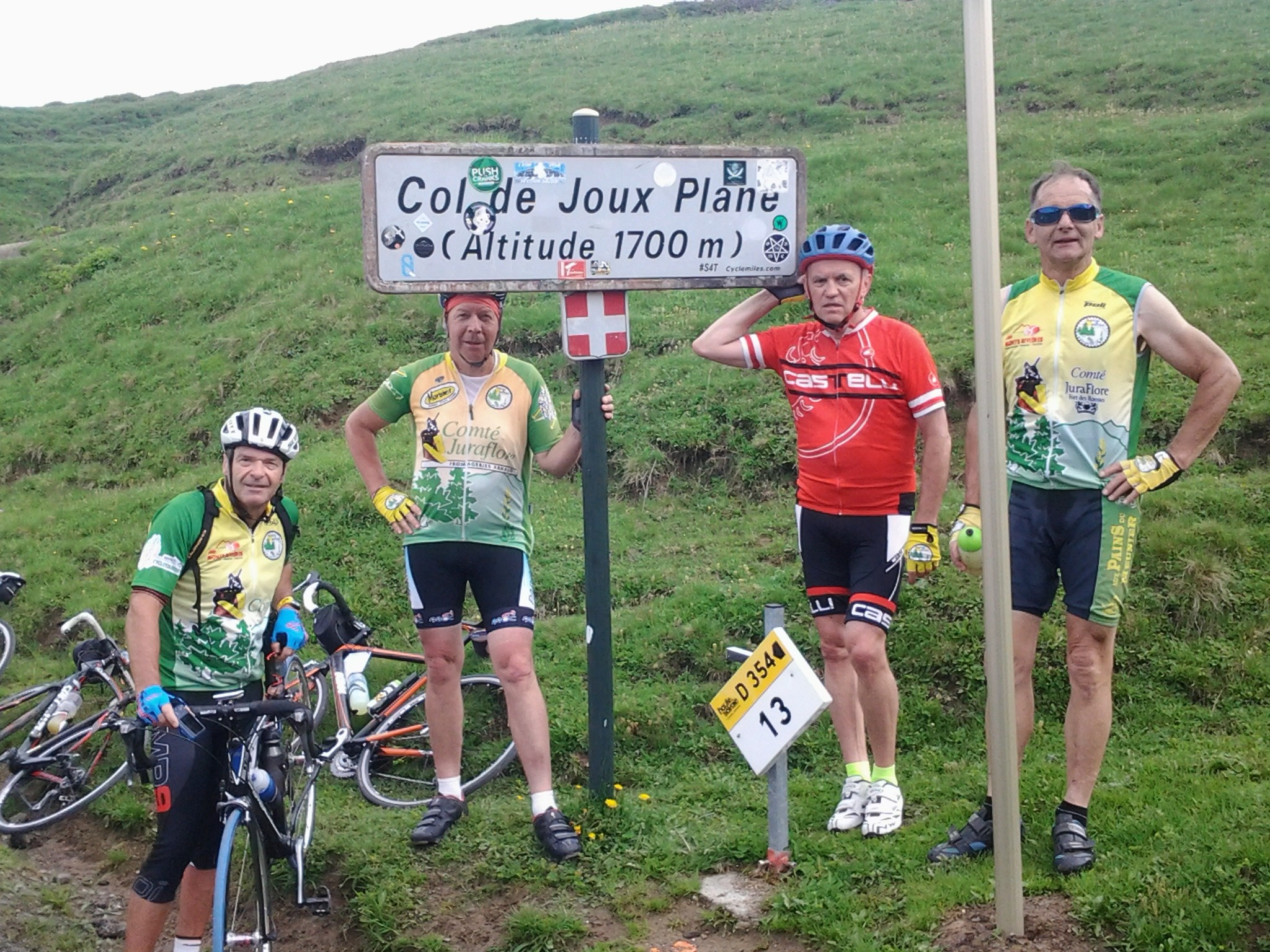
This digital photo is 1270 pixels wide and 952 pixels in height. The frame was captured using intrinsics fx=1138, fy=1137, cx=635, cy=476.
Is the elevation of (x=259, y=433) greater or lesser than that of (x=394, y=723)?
greater

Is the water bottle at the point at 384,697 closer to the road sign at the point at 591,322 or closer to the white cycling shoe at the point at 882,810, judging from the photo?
the road sign at the point at 591,322

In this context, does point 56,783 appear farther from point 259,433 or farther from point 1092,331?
point 1092,331

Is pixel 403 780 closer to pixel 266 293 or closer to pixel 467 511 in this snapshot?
pixel 467 511

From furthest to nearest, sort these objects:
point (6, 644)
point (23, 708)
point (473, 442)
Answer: point (6, 644)
point (23, 708)
point (473, 442)

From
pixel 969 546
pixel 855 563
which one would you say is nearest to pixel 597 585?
pixel 855 563

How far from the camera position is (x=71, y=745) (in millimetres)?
7172

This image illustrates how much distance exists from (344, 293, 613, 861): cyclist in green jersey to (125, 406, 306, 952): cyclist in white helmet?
2.12 feet

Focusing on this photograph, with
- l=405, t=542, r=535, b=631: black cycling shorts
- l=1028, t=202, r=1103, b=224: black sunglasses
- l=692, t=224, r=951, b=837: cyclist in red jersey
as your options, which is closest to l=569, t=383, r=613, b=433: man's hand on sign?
l=405, t=542, r=535, b=631: black cycling shorts

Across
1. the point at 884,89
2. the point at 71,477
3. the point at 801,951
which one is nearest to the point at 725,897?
the point at 801,951

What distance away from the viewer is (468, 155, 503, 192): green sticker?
4.89m

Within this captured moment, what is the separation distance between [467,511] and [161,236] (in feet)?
50.5

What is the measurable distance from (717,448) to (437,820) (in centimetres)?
471

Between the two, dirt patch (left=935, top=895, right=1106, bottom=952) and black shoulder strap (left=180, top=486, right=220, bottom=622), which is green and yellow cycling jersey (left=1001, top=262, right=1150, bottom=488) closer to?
dirt patch (left=935, top=895, right=1106, bottom=952)

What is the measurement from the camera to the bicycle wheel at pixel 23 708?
7.42 meters
